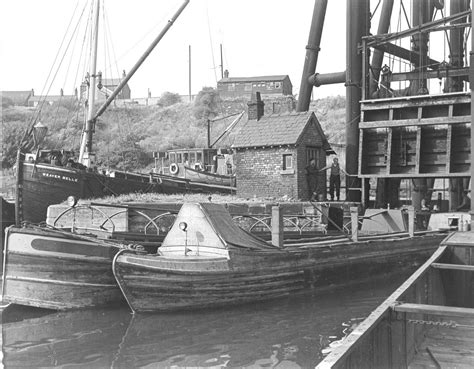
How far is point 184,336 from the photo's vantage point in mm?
9414

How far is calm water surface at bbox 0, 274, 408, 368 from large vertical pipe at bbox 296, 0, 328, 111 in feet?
47.2

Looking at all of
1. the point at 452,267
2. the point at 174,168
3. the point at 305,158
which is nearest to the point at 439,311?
the point at 452,267

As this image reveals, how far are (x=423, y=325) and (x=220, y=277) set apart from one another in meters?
4.93

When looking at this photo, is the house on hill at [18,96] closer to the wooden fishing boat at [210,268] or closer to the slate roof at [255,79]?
the slate roof at [255,79]

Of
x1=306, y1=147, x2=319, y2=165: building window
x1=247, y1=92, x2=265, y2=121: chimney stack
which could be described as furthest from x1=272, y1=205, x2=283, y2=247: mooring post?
x1=247, y1=92, x2=265, y2=121: chimney stack

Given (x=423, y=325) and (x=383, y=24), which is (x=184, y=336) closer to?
(x=423, y=325)

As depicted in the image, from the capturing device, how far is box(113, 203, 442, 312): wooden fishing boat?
1062 cm

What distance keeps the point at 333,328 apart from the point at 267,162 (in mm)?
12447

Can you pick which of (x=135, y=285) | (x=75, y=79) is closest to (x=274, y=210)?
(x=135, y=285)

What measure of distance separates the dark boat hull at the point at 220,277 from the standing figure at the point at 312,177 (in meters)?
8.51

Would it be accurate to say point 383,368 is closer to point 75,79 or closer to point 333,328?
point 333,328

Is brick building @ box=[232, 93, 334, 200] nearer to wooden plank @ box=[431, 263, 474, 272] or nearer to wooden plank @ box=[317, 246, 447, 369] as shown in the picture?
wooden plank @ box=[431, 263, 474, 272]

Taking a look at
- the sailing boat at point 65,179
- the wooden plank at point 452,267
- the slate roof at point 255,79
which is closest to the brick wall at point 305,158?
the sailing boat at point 65,179

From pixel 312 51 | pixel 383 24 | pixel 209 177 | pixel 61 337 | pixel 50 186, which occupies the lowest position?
pixel 61 337
